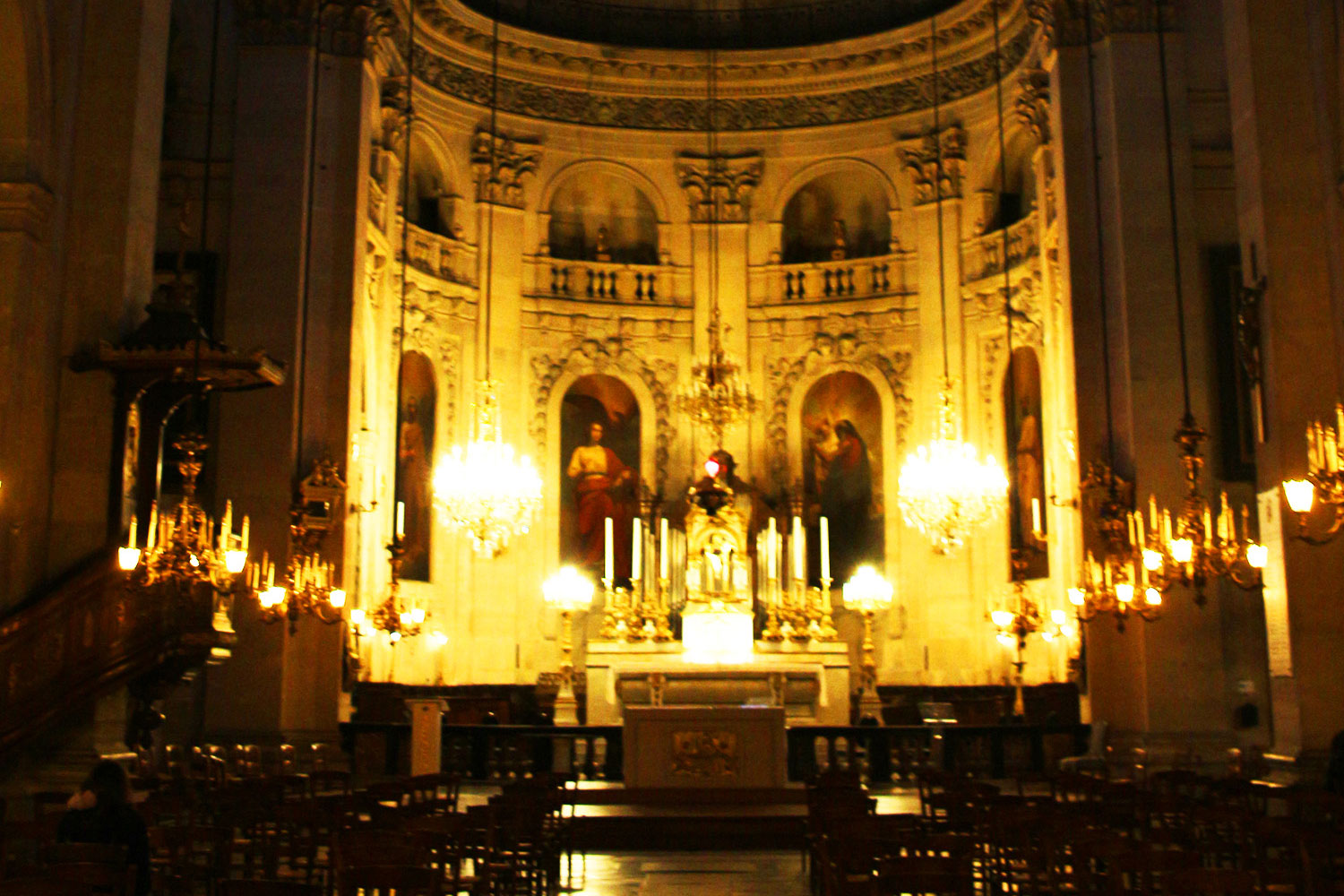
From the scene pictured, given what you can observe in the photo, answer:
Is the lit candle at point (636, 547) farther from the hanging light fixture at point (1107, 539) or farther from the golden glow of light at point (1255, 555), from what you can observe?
the golden glow of light at point (1255, 555)

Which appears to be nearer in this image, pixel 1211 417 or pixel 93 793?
pixel 93 793

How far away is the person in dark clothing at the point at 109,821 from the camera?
28.3ft

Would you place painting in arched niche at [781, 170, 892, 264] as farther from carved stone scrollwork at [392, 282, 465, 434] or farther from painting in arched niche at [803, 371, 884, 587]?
carved stone scrollwork at [392, 282, 465, 434]

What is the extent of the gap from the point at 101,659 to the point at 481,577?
43.9 ft

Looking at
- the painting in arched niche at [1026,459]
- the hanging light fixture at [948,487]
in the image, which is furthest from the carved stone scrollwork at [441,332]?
the painting in arched niche at [1026,459]

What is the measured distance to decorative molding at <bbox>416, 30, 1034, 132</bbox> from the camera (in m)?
28.2

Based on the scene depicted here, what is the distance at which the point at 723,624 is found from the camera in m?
25.9

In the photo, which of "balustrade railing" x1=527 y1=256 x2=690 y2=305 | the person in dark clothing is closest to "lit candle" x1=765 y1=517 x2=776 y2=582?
"balustrade railing" x1=527 y1=256 x2=690 y2=305

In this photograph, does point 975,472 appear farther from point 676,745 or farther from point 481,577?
point 481,577

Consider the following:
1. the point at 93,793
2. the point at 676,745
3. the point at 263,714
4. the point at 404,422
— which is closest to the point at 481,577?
the point at 404,422

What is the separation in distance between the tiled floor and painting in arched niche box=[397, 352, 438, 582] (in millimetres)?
11083

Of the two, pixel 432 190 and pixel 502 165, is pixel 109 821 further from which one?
pixel 502 165

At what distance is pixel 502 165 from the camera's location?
28.5 m

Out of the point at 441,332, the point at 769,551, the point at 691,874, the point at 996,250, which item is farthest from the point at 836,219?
the point at 691,874
